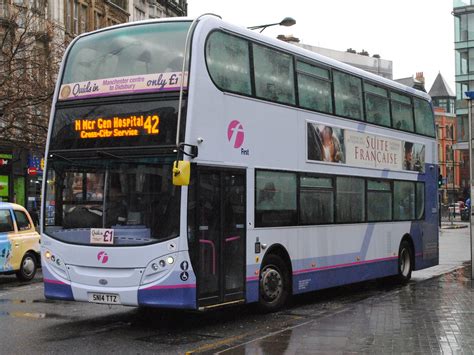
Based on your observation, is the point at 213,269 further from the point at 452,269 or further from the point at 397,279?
the point at 452,269

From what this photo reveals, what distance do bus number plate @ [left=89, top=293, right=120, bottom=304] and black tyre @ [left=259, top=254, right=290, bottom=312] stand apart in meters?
2.40

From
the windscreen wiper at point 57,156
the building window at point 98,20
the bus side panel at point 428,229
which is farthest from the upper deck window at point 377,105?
the building window at point 98,20

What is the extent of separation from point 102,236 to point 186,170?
162 cm

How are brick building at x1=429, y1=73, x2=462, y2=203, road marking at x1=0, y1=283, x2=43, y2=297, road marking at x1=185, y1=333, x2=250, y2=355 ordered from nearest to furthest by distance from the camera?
1. road marking at x1=185, y1=333, x2=250, y2=355
2. road marking at x1=0, y1=283, x2=43, y2=297
3. brick building at x1=429, y1=73, x2=462, y2=203

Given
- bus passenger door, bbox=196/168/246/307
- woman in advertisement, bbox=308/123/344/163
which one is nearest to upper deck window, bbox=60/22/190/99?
bus passenger door, bbox=196/168/246/307

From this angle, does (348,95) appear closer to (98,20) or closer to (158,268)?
(158,268)

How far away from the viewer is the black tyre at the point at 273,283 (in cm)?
1020

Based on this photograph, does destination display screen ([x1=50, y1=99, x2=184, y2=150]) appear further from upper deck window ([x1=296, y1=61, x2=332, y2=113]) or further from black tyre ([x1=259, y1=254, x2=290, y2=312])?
upper deck window ([x1=296, y1=61, x2=332, y2=113])

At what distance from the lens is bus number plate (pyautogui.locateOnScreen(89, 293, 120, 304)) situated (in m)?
8.71

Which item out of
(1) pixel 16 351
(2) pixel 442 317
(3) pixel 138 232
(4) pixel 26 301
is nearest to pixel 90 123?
(3) pixel 138 232

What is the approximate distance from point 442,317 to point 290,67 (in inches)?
184

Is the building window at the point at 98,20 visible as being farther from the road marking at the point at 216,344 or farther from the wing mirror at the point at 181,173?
the road marking at the point at 216,344

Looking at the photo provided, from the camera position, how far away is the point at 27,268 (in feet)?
51.7

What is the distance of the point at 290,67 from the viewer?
11102 mm
